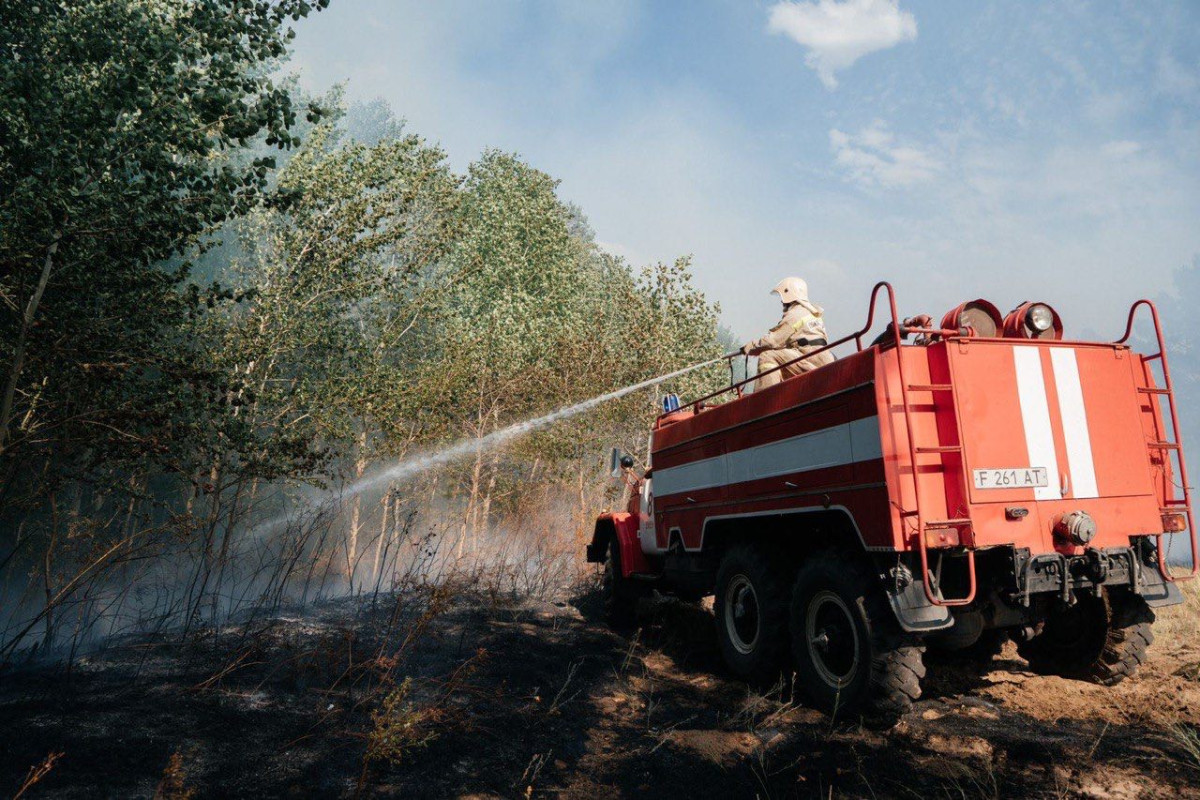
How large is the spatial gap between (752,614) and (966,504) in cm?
254

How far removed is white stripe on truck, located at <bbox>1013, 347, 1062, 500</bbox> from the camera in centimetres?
496

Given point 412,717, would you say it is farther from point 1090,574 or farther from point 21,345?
point 1090,574

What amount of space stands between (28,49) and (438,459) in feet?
45.5

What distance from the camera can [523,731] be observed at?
5.00 metres

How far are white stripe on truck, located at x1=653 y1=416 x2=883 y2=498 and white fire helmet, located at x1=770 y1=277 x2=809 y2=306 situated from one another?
1736mm

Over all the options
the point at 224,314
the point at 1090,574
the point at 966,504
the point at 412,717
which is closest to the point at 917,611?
the point at 966,504

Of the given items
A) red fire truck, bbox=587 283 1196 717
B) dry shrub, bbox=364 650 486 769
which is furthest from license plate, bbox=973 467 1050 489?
dry shrub, bbox=364 650 486 769

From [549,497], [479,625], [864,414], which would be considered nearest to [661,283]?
[549,497]

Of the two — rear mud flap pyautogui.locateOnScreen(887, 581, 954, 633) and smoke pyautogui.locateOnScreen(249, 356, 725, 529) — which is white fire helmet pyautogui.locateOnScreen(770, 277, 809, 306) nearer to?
rear mud flap pyautogui.locateOnScreen(887, 581, 954, 633)

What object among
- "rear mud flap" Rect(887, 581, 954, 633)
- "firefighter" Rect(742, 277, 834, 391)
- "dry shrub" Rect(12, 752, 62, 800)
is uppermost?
"firefighter" Rect(742, 277, 834, 391)

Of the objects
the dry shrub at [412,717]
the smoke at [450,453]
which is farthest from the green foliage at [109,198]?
the smoke at [450,453]

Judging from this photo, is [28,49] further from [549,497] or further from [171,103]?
[549,497]

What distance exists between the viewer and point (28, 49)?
8.60 metres

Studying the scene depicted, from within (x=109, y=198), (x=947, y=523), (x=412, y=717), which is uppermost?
(x=109, y=198)
